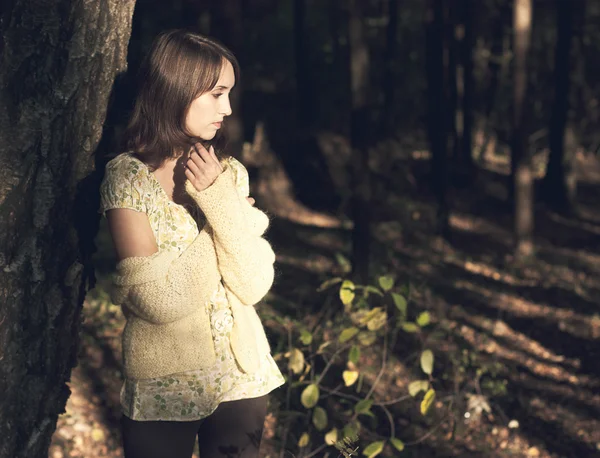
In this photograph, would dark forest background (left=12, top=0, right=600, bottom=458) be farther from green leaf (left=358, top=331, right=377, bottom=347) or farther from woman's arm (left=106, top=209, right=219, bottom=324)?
woman's arm (left=106, top=209, right=219, bottom=324)

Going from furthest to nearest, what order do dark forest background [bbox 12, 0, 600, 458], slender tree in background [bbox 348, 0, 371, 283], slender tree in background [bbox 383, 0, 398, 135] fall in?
slender tree in background [bbox 383, 0, 398, 135] < slender tree in background [bbox 348, 0, 371, 283] < dark forest background [bbox 12, 0, 600, 458]

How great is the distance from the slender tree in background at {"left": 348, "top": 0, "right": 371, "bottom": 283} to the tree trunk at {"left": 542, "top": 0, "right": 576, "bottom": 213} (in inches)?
258

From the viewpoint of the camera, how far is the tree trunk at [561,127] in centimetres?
1467

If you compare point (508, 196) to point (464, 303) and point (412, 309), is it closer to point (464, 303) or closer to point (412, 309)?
point (464, 303)

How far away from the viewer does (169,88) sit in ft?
9.31

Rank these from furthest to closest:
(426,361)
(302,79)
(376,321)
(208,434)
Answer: (302,79) < (376,321) < (426,361) < (208,434)

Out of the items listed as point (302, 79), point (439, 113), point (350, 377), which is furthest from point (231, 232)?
point (302, 79)

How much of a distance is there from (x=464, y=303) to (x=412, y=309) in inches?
53.4

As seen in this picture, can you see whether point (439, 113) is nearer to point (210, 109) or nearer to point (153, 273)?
point (210, 109)

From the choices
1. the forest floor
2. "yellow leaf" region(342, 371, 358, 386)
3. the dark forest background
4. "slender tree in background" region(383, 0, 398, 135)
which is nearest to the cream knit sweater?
the dark forest background

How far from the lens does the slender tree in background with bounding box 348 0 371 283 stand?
938 centimetres

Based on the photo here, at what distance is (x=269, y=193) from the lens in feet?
52.0

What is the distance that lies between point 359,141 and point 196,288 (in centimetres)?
688

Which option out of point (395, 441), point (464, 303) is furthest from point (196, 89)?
point (464, 303)
